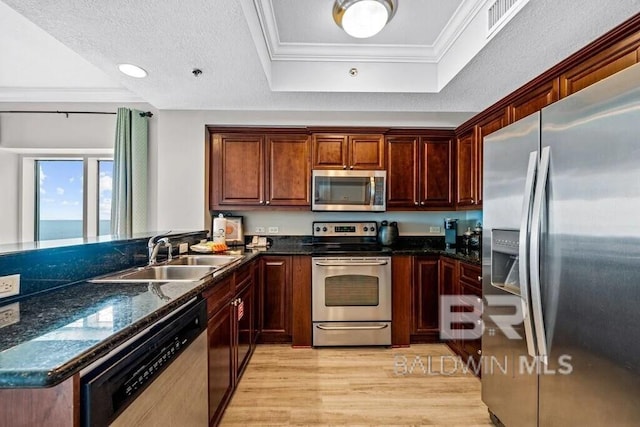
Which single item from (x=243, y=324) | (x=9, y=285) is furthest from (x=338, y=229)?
(x=9, y=285)

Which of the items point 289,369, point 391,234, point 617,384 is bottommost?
point 289,369

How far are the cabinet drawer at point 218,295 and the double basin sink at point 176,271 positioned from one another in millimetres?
85

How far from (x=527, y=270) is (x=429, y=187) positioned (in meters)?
2.11

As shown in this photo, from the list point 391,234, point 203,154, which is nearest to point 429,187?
point 391,234

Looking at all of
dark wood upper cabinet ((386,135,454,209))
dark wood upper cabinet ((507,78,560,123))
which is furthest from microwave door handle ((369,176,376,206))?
dark wood upper cabinet ((507,78,560,123))

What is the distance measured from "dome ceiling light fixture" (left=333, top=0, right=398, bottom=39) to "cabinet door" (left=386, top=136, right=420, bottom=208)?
5.42ft

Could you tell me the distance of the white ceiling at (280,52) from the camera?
1745mm

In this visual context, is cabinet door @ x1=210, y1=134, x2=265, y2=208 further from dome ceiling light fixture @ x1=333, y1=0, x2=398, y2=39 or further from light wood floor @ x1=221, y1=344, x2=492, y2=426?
dome ceiling light fixture @ x1=333, y1=0, x2=398, y2=39

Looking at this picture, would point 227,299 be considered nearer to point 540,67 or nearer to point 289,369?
point 289,369

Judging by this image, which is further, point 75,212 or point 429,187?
point 75,212

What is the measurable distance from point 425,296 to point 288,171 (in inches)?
Answer: 73.3

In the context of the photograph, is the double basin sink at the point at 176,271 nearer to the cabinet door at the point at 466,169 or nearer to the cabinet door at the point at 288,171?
the cabinet door at the point at 288,171

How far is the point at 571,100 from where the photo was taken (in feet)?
4.27

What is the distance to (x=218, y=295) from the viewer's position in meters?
1.86
